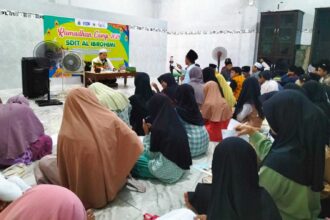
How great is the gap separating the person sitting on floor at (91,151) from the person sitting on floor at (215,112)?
1709 millimetres

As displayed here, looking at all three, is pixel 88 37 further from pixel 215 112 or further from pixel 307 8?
pixel 307 8

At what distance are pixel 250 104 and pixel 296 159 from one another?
242cm

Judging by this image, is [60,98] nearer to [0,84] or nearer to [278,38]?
[0,84]

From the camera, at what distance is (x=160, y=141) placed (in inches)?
105

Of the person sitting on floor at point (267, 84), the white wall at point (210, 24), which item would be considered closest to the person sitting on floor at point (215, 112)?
the person sitting on floor at point (267, 84)

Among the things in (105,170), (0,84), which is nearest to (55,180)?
(105,170)

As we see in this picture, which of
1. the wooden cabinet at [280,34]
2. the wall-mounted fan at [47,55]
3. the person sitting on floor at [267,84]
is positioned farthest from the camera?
the wooden cabinet at [280,34]

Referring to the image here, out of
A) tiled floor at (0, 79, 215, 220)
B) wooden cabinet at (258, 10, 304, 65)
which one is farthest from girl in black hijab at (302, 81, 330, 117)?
wooden cabinet at (258, 10, 304, 65)

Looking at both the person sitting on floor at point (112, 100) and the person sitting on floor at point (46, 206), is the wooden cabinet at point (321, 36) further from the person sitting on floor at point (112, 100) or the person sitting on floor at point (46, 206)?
the person sitting on floor at point (46, 206)

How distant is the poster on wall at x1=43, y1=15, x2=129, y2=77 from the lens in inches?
305

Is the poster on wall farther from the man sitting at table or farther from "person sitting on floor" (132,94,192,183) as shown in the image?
"person sitting on floor" (132,94,192,183)

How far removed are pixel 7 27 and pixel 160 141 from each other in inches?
233

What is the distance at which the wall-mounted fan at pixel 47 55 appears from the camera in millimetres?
5719

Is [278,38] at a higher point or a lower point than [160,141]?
higher
